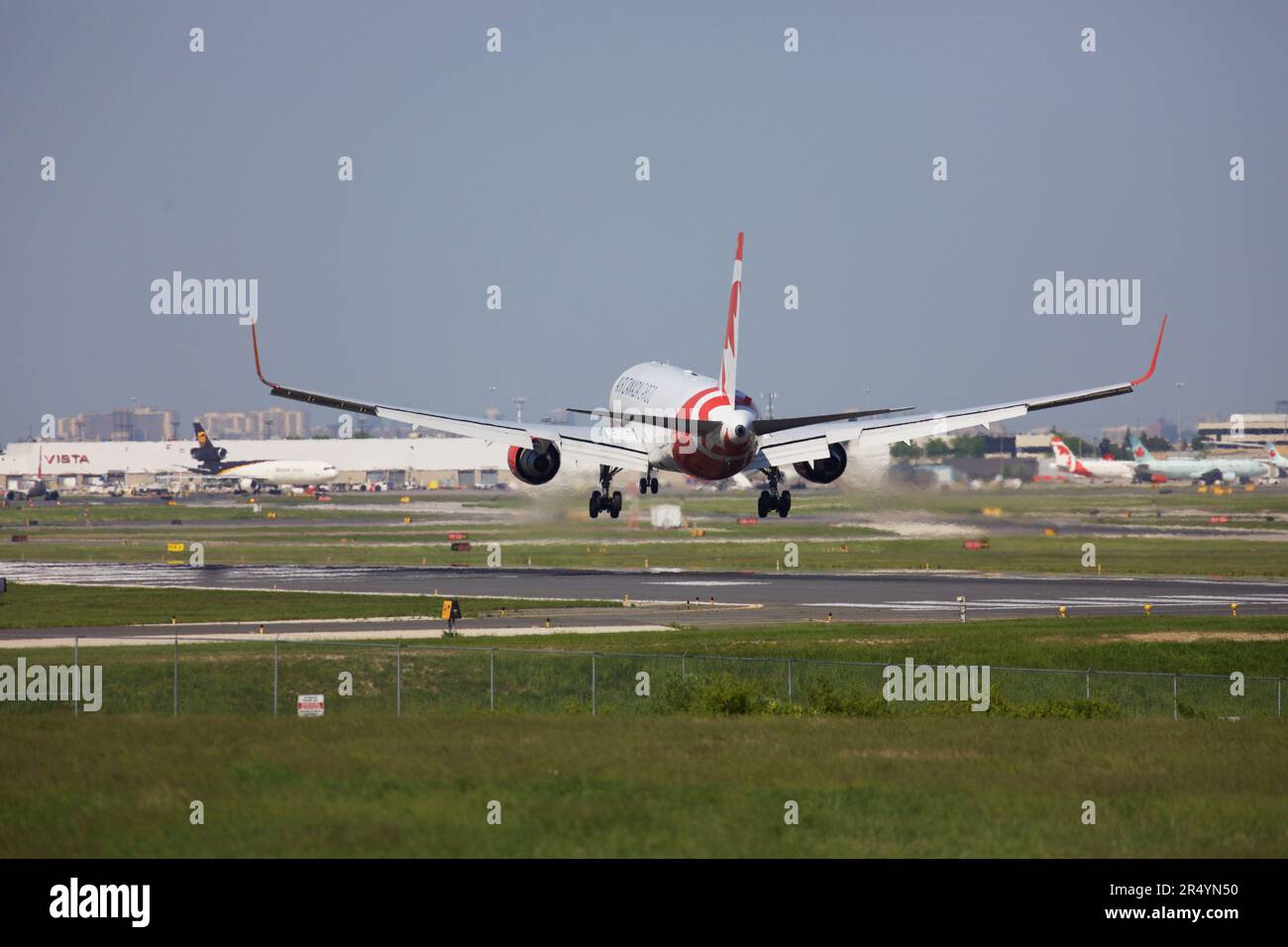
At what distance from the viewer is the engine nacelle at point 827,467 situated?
70875mm

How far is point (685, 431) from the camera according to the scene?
64.3 meters

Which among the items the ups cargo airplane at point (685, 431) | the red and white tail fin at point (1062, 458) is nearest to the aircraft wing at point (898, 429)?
the ups cargo airplane at point (685, 431)

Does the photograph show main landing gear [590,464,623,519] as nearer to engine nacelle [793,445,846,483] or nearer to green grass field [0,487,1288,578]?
engine nacelle [793,445,846,483]

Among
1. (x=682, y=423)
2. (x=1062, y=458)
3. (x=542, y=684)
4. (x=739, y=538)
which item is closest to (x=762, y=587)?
(x=682, y=423)

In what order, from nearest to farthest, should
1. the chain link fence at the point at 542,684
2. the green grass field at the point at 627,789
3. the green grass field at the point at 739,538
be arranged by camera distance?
the green grass field at the point at 627,789
the chain link fence at the point at 542,684
the green grass field at the point at 739,538

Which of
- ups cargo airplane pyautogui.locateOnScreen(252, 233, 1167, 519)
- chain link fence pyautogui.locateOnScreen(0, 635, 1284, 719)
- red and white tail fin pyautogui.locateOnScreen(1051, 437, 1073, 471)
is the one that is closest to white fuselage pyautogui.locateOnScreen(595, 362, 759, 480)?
ups cargo airplane pyautogui.locateOnScreen(252, 233, 1167, 519)

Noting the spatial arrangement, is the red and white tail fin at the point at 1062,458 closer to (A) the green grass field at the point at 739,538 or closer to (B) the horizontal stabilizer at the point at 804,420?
(A) the green grass field at the point at 739,538

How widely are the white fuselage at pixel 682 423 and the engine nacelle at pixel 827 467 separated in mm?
5987

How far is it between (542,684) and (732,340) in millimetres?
21857

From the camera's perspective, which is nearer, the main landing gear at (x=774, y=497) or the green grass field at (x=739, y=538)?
the main landing gear at (x=774, y=497)

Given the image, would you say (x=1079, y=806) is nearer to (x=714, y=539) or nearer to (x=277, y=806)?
(x=277, y=806)

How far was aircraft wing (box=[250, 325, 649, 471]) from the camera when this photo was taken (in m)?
71.2

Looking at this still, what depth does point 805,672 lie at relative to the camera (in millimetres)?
49844
